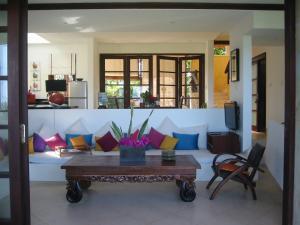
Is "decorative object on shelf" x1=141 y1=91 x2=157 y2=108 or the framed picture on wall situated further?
"decorative object on shelf" x1=141 y1=91 x2=157 y2=108

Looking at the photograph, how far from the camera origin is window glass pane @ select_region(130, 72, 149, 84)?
11.1 meters

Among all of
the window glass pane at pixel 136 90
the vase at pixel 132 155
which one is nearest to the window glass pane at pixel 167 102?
the window glass pane at pixel 136 90

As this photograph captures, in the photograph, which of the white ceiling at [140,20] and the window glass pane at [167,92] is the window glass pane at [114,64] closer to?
the window glass pane at [167,92]

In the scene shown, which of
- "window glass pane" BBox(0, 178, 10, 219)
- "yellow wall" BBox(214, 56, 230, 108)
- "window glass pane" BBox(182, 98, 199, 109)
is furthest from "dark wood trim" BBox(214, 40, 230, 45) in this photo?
"window glass pane" BBox(0, 178, 10, 219)

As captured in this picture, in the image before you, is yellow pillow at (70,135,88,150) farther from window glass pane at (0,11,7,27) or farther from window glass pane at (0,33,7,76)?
window glass pane at (0,11,7,27)

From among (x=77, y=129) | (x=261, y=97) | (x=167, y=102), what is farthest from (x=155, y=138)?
(x=261, y=97)

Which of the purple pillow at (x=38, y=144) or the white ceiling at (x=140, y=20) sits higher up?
the white ceiling at (x=140, y=20)

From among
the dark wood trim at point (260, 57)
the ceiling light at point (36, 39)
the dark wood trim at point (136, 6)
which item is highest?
the ceiling light at point (36, 39)

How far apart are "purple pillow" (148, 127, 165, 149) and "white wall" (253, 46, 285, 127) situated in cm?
349

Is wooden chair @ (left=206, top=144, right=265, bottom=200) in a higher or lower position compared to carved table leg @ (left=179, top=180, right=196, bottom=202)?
higher

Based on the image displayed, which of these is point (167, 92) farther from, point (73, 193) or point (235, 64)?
point (73, 193)

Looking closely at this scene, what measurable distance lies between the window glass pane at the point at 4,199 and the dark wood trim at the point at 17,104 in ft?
0.18

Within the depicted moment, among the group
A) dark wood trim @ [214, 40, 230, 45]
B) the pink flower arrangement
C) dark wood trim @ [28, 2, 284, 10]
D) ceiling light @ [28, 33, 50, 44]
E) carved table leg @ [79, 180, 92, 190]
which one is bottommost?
carved table leg @ [79, 180, 92, 190]

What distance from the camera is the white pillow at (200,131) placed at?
609 cm
